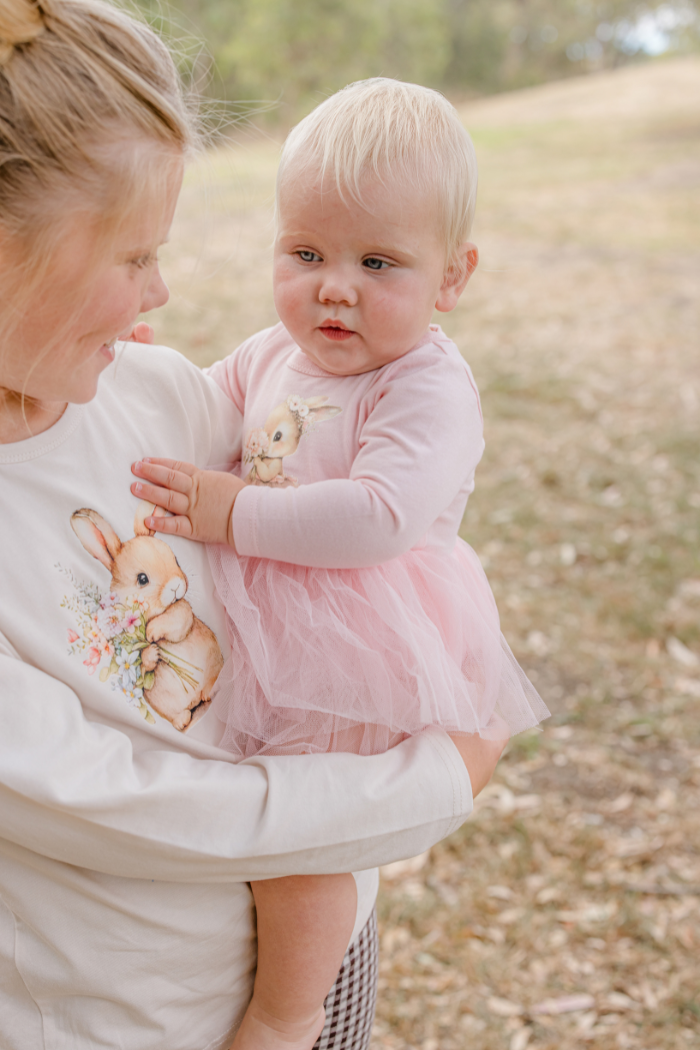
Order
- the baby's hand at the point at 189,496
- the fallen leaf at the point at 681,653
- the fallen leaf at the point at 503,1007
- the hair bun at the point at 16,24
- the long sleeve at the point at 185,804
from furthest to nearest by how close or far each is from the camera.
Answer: the fallen leaf at the point at 681,653, the fallen leaf at the point at 503,1007, the baby's hand at the point at 189,496, the long sleeve at the point at 185,804, the hair bun at the point at 16,24

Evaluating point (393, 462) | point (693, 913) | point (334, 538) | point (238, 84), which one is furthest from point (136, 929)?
point (238, 84)

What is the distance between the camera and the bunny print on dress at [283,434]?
1479mm

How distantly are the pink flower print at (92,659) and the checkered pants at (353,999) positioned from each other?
602mm

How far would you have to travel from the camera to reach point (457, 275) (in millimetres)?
1523

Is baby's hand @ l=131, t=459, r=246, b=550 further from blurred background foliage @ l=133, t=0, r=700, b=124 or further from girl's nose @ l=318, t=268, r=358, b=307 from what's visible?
blurred background foliage @ l=133, t=0, r=700, b=124

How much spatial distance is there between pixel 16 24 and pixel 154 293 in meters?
0.36

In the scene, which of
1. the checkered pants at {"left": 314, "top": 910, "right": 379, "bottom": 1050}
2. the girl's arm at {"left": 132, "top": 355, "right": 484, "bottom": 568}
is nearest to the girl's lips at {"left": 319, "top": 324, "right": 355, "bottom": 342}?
the girl's arm at {"left": 132, "top": 355, "right": 484, "bottom": 568}

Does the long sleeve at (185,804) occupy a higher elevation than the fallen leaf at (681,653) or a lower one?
higher

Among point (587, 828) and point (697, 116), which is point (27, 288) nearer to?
point (587, 828)

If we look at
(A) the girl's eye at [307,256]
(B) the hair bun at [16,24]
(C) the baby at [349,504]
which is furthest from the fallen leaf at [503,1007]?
(B) the hair bun at [16,24]

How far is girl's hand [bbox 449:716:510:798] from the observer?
53.9 inches

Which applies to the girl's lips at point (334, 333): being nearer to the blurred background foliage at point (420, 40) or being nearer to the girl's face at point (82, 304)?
the girl's face at point (82, 304)

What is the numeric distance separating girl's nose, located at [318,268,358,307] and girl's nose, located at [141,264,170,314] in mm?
242

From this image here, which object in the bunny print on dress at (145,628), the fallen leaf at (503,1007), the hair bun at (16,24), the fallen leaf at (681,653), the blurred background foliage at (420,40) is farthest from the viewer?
the blurred background foliage at (420,40)
